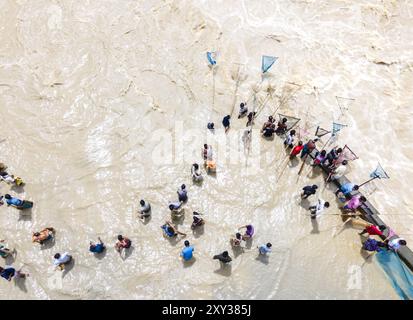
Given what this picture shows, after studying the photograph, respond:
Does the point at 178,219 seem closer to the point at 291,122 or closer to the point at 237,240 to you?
the point at 237,240

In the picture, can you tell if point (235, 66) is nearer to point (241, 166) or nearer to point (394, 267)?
point (241, 166)

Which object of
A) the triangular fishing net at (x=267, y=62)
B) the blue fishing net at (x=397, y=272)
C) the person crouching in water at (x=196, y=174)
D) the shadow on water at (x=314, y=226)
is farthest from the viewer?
the triangular fishing net at (x=267, y=62)

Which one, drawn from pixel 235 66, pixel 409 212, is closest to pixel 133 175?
pixel 235 66

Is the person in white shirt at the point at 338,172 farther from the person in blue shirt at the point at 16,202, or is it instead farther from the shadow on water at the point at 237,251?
the person in blue shirt at the point at 16,202

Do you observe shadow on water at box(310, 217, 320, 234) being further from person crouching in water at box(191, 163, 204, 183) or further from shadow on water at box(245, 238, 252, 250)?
person crouching in water at box(191, 163, 204, 183)

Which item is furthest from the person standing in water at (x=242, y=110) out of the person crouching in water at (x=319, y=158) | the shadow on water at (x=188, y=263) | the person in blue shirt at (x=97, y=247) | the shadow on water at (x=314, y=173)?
the person in blue shirt at (x=97, y=247)

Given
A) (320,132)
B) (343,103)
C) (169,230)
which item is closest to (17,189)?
(169,230)
